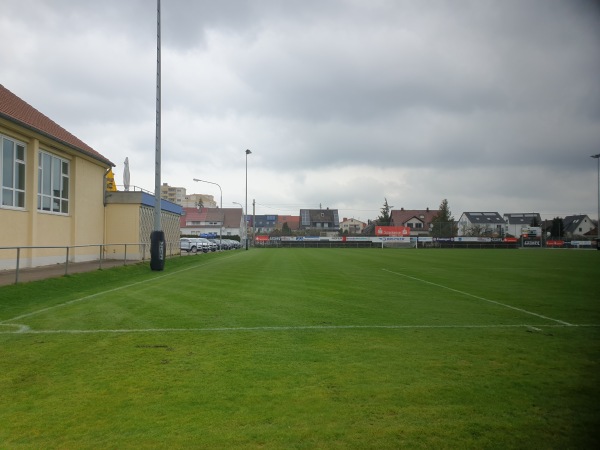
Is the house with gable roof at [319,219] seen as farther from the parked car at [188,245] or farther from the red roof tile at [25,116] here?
the red roof tile at [25,116]

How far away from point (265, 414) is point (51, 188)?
66.4 ft

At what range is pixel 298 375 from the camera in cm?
493

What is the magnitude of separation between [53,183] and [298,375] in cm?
1979

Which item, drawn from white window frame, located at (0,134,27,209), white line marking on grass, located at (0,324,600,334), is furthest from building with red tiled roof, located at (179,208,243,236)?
white line marking on grass, located at (0,324,600,334)

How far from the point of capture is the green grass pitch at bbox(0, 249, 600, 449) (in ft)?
11.6

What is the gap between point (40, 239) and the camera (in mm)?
19062

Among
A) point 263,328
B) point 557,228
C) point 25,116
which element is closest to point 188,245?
point 25,116

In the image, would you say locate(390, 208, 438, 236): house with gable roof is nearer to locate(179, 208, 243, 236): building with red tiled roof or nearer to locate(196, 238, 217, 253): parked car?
locate(179, 208, 243, 236): building with red tiled roof

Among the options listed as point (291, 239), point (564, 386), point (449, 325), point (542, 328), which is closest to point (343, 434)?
point (564, 386)

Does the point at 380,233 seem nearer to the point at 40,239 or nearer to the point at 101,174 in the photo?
the point at 101,174

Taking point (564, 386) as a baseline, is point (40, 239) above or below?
above

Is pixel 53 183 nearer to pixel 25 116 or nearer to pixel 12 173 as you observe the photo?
pixel 12 173

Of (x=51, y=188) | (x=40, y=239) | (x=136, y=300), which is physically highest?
(x=51, y=188)

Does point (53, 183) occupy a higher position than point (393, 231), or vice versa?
point (53, 183)
